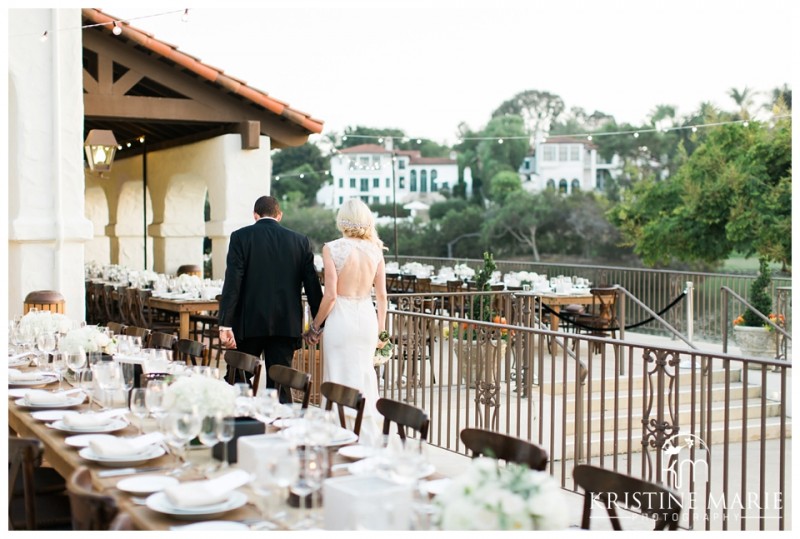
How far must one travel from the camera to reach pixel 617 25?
1967 inches

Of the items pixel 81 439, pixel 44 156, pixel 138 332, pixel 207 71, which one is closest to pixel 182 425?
pixel 81 439

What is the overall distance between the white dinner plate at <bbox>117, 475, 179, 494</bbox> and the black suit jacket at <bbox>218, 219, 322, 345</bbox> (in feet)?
10.8

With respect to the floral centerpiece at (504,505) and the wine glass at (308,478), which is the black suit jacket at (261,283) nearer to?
the wine glass at (308,478)

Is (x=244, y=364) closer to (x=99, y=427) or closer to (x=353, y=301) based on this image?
(x=353, y=301)

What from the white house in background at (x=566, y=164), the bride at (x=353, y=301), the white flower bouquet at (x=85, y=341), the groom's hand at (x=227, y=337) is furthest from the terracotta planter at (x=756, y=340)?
the white house in background at (x=566, y=164)

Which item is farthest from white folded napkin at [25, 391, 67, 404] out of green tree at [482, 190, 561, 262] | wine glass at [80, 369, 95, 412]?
green tree at [482, 190, 561, 262]

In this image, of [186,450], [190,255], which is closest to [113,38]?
[190,255]

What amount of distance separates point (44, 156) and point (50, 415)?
225 inches

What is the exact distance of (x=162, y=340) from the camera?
22.2ft

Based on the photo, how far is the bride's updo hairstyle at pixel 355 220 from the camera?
6375 millimetres

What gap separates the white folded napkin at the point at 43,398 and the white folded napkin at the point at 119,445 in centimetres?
109

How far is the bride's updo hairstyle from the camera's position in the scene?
6.38 m

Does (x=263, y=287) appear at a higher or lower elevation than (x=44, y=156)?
lower

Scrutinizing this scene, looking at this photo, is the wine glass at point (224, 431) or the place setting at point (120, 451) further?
the place setting at point (120, 451)
